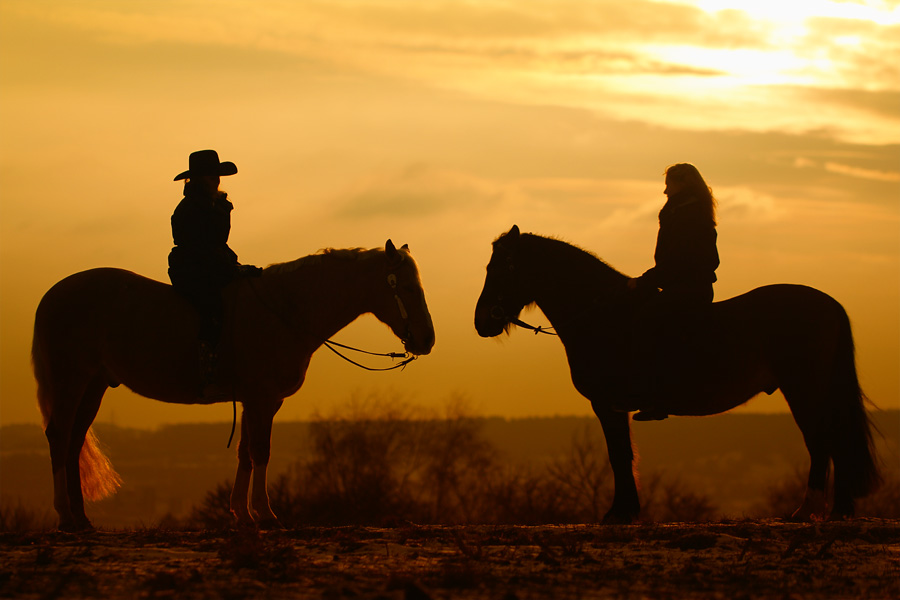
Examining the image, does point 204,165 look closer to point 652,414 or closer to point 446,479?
point 652,414

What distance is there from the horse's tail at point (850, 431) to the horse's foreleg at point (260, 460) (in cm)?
649

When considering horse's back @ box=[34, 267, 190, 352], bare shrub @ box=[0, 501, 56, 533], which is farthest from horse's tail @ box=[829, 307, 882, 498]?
bare shrub @ box=[0, 501, 56, 533]

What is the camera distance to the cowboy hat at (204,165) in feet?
38.5

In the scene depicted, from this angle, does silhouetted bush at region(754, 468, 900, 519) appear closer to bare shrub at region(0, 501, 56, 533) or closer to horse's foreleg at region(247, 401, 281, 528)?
bare shrub at region(0, 501, 56, 533)

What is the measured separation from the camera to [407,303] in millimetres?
11430

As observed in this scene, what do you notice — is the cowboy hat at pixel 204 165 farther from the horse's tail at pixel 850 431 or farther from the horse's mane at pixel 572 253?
the horse's tail at pixel 850 431

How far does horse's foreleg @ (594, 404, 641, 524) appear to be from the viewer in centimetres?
1206

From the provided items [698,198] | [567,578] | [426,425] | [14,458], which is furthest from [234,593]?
[14,458]

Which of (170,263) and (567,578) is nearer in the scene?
→ (567,578)

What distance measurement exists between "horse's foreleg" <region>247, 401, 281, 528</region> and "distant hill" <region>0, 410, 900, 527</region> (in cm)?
3767

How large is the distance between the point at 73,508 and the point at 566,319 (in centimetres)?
607

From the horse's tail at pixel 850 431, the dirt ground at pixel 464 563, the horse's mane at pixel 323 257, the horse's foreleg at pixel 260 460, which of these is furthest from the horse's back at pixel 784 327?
the horse's foreleg at pixel 260 460

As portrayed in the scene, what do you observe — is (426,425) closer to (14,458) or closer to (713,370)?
(14,458)

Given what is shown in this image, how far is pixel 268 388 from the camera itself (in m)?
11.3
